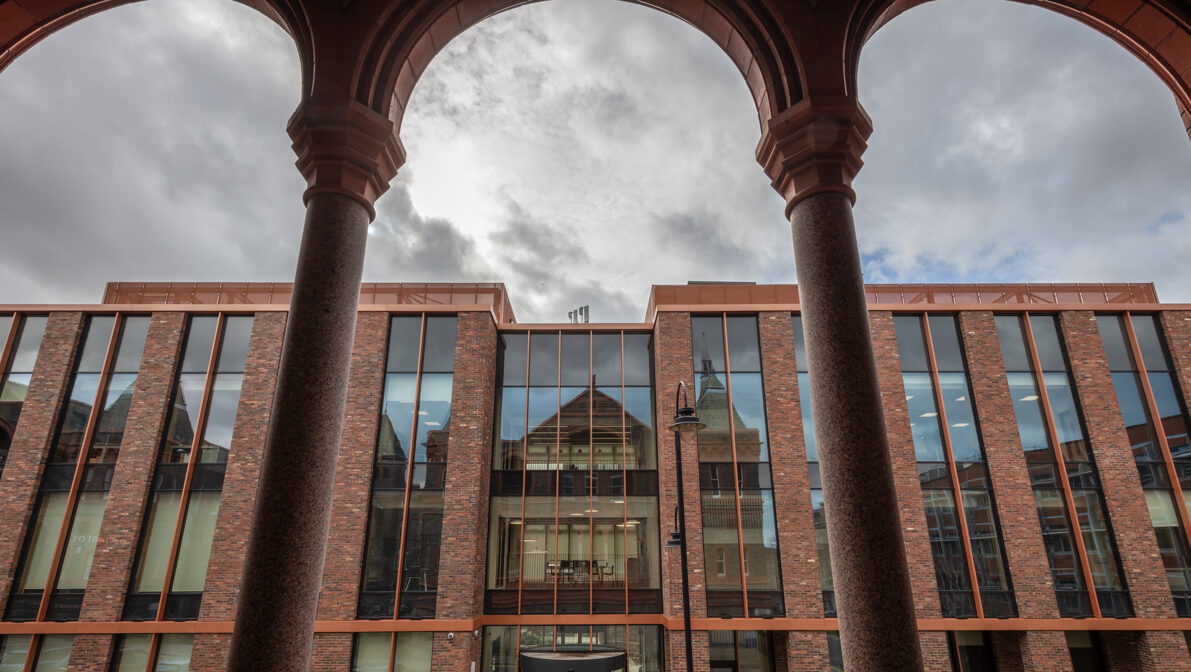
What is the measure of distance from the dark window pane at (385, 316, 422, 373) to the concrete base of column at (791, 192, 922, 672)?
17.6 metres

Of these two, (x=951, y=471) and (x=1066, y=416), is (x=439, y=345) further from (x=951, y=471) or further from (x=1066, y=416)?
(x=1066, y=416)

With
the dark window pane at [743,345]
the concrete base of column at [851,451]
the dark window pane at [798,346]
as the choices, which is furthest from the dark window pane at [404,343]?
the concrete base of column at [851,451]

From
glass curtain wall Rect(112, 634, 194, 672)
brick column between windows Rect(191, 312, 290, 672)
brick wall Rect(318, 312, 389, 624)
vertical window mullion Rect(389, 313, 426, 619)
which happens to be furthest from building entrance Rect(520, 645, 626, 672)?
glass curtain wall Rect(112, 634, 194, 672)

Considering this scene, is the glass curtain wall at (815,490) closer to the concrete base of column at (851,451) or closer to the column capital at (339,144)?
the concrete base of column at (851,451)

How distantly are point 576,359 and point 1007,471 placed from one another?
13693mm

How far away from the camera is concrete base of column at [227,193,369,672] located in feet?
10.4

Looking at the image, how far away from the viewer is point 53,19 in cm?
474

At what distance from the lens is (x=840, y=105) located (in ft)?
13.4

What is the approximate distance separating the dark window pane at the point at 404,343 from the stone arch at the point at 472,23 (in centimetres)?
1589

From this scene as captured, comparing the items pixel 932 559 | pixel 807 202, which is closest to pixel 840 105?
pixel 807 202

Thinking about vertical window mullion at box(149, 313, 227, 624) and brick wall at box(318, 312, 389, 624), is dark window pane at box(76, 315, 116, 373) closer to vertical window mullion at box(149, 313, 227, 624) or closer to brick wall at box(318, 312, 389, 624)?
vertical window mullion at box(149, 313, 227, 624)

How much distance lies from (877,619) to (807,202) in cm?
247

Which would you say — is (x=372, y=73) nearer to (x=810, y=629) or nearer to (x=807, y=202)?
(x=807, y=202)

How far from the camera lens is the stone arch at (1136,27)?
4582mm
